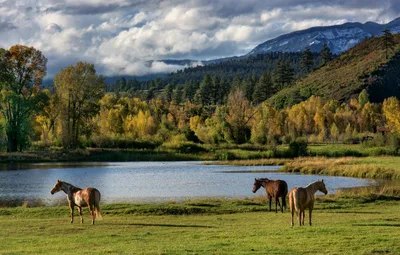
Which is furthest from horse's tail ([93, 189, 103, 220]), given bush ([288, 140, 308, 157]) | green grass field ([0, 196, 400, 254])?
bush ([288, 140, 308, 157])

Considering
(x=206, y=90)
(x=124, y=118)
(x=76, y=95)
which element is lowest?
(x=124, y=118)

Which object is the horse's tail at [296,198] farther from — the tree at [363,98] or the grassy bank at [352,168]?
the tree at [363,98]

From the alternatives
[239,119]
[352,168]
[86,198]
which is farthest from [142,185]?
[239,119]

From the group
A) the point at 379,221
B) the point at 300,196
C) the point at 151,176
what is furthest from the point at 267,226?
the point at 151,176

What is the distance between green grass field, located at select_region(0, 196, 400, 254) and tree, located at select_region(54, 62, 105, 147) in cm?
5209

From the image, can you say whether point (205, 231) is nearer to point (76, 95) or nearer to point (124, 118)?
point (76, 95)

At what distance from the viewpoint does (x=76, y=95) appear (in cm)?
7569

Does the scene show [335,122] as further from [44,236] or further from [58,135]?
[44,236]

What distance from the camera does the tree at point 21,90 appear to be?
70812 millimetres

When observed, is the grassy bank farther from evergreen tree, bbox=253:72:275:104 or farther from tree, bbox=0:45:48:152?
evergreen tree, bbox=253:72:275:104

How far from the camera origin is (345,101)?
126000 mm

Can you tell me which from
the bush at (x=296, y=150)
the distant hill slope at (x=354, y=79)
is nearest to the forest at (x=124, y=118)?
the distant hill slope at (x=354, y=79)

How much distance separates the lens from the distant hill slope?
130m

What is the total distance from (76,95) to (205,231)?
2404 inches
